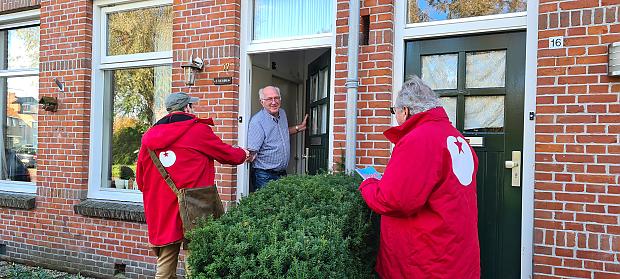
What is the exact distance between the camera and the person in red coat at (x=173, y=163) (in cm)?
349

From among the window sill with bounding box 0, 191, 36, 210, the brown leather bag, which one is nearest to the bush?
the brown leather bag

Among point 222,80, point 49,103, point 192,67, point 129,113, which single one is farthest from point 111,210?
point 222,80

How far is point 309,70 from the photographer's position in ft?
19.1

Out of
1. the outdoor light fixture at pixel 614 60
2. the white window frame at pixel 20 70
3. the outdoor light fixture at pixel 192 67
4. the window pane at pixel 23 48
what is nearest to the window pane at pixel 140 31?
the outdoor light fixture at pixel 192 67

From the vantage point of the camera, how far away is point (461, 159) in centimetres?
265

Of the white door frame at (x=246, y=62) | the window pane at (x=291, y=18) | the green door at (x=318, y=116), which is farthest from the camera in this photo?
the green door at (x=318, y=116)

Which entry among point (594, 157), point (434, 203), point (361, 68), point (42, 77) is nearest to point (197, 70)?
point (361, 68)

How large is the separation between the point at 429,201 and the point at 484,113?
5.01 ft

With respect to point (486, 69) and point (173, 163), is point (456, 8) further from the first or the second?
point (173, 163)

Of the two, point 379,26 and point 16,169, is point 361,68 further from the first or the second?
point 16,169

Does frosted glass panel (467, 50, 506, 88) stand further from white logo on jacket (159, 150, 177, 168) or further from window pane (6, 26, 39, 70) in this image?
window pane (6, 26, 39, 70)

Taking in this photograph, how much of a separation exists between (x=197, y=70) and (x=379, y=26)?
6.15 feet

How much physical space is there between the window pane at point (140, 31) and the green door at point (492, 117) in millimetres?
3045

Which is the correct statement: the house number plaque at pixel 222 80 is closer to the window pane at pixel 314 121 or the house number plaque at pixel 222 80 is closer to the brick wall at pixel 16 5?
the window pane at pixel 314 121
